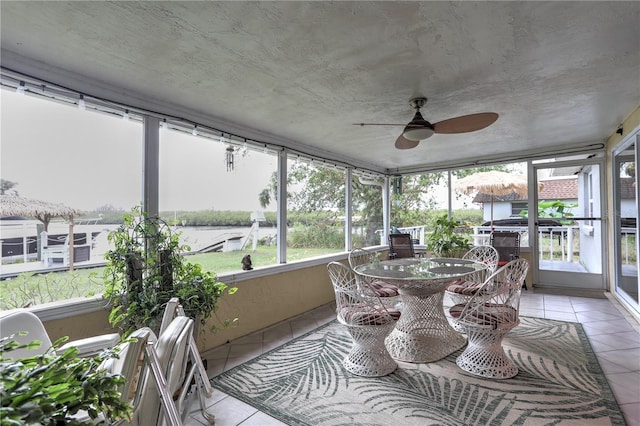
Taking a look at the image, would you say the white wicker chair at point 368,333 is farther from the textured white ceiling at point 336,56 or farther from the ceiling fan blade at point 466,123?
the textured white ceiling at point 336,56

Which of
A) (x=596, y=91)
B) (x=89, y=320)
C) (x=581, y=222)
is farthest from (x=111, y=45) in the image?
(x=581, y=222)

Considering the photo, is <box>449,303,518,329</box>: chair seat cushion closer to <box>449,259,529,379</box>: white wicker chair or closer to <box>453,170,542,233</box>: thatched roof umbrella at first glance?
<box>449,259,529,379</box>: white wicker chair

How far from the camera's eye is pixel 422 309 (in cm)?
304

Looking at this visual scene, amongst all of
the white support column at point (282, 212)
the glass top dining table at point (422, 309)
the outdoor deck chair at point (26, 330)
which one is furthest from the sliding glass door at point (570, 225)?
the outdoor deck chair at point (26, 330)

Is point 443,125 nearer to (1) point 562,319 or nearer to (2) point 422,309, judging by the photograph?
(2) point 422,309

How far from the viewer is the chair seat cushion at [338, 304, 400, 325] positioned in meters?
2.47

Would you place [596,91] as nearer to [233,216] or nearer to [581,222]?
[581,222]

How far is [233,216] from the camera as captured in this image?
3.57 m

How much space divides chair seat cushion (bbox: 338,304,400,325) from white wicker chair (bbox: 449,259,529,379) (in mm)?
568

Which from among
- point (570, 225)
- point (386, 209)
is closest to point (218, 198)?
point (386, 209)

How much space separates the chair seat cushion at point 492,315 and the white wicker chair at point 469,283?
167mm

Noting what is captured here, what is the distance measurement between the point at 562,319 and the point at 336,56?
388cm

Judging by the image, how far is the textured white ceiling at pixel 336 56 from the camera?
5.32 feet

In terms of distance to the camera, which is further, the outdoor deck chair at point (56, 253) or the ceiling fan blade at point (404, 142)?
the ceiling fan blade at point (404, 142)
